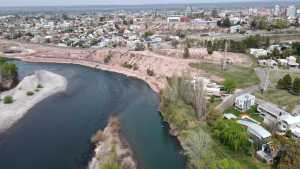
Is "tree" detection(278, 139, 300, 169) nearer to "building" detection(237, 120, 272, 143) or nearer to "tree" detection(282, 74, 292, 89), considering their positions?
"building" detection(237, 120, 272, 143)

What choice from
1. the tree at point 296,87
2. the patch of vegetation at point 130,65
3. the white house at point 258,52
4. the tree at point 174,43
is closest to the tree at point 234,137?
the tree at point 296,87

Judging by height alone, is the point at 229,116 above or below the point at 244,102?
below

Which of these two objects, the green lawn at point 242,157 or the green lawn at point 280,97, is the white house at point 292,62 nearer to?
the green lawn at point 280,97

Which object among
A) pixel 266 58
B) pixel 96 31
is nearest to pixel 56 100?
pixel 266 58

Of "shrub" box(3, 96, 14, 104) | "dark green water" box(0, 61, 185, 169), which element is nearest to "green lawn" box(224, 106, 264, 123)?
"dark green water" box(0, 61, 185, 169)

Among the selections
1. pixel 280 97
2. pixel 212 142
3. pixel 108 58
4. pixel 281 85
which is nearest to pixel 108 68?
pixel 108 58

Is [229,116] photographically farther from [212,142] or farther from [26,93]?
[26,93]
